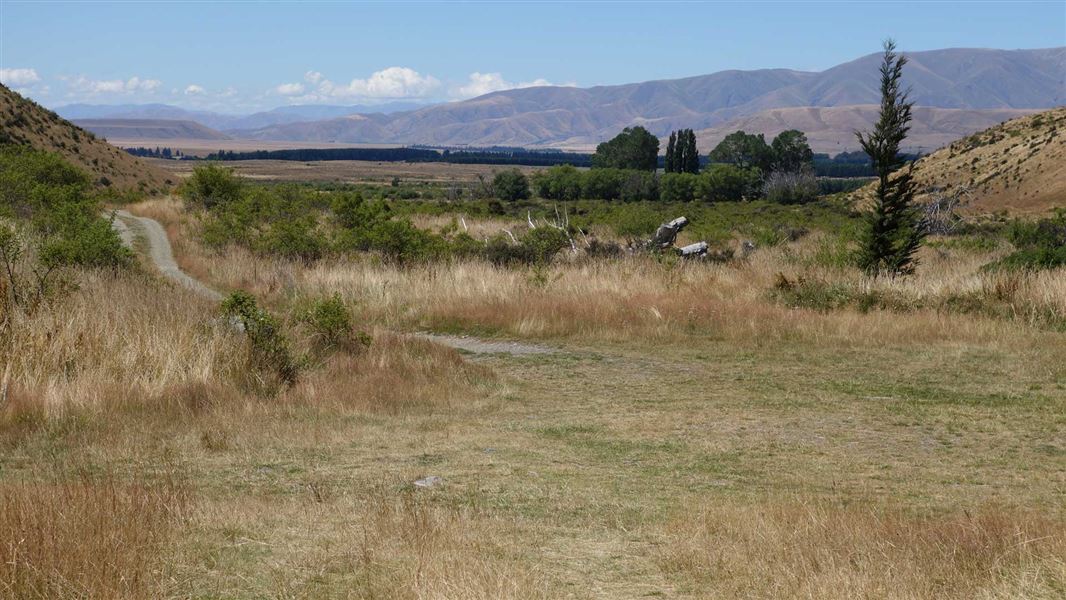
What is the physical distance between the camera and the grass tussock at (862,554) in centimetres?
456

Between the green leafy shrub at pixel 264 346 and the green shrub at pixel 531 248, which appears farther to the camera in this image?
the green shrub at pixel 531 248

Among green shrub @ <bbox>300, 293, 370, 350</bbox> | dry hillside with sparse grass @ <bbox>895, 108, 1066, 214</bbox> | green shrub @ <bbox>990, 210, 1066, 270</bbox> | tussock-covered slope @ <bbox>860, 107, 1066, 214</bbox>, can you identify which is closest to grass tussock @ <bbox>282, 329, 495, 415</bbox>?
green shrub @ <bbox>300, 293, 370, 350</bbox>

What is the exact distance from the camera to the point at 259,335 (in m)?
10.9

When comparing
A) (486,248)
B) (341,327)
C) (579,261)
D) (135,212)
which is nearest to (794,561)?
(341,327)

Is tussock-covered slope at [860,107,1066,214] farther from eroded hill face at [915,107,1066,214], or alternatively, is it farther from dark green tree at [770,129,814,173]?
dark green tree at [770,129,814,173]

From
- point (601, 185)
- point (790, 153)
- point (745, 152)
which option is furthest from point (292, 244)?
point (790, 153)

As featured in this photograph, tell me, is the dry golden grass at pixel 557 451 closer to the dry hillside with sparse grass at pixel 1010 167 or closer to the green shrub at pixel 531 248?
the green shrub at pixel 531 248

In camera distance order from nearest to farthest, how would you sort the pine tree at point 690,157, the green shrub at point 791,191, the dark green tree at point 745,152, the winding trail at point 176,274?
the winding trail at point 176,274, the green shrub at point 791,191, the pine tree at point 690,157, the dark green tree at point 745,152

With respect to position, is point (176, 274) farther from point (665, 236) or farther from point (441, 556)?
point (441, 556)

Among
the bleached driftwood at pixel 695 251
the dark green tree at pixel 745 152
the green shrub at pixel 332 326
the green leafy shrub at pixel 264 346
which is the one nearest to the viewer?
the green leafy shrub at pixel 264 346

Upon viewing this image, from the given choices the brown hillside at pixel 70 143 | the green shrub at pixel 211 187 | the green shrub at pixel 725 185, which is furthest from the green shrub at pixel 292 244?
the green shrub at pixel 725 185

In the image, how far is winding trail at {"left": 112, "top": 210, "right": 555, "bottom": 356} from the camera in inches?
554

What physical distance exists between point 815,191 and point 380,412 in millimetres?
71157

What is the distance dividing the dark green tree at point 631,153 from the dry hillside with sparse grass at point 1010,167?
34165 millimetres
